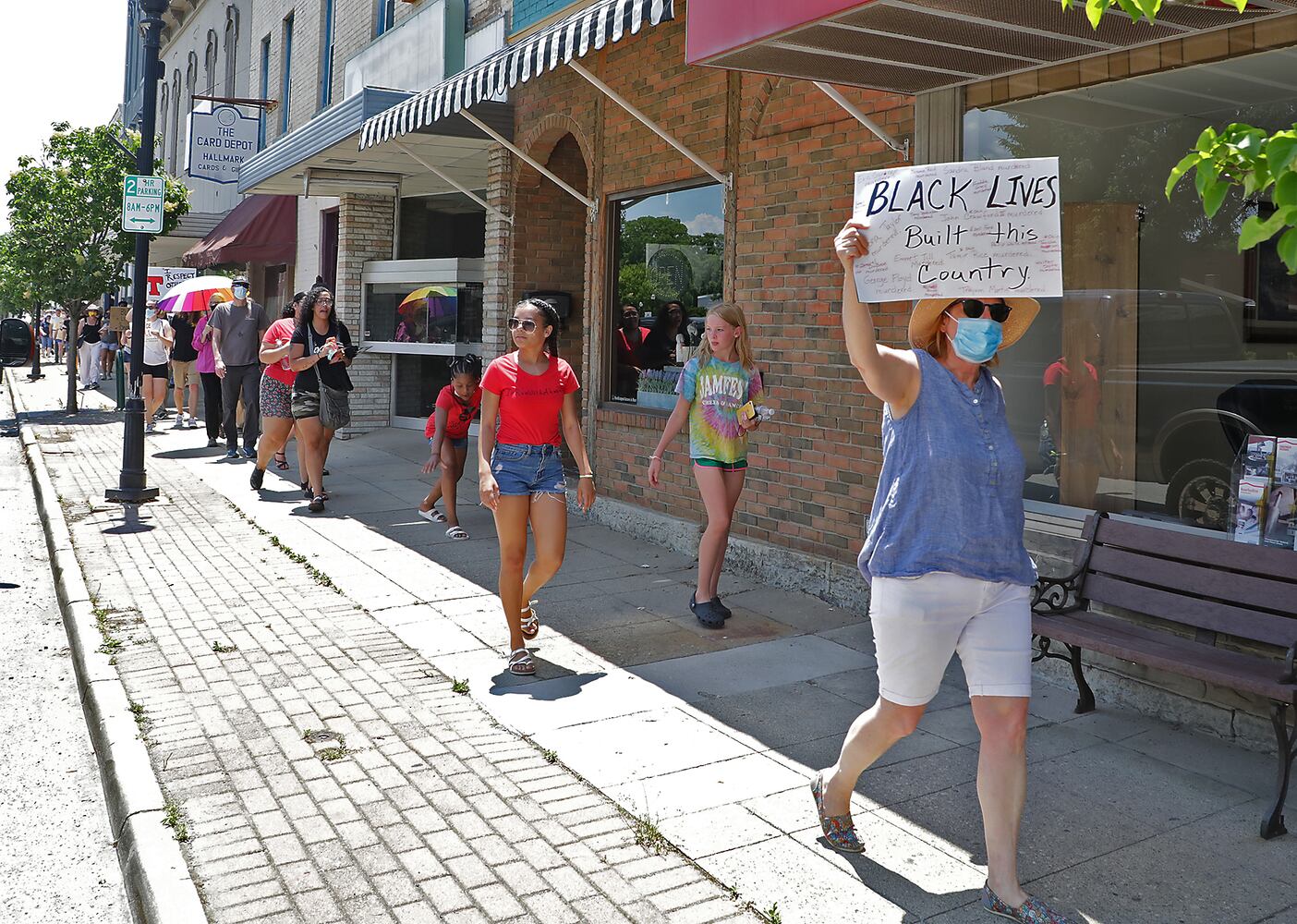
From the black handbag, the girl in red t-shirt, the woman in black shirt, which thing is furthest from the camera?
the black handbag

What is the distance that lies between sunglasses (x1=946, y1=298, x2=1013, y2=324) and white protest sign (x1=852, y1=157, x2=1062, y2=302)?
0.16 feet

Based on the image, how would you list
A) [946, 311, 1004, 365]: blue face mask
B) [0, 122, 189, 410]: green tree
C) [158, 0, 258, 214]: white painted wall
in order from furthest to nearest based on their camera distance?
1. [158, 0, 258, 214]: white painted wall
2. [0, 122, 189, 410]: green tree
3. [946, 311, 1004, 365]: blue face mask

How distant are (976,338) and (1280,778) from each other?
82.1 inches

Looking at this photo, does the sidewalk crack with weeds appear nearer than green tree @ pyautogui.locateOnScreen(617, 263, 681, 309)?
Yes

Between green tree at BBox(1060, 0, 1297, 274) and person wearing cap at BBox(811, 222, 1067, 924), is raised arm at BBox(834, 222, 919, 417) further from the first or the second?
green tree at BBox(1060, 0, 1297, 274)

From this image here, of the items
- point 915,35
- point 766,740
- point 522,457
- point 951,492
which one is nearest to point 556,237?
point 522,457

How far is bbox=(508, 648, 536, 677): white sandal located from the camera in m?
6.12

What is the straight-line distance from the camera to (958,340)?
3658 mm

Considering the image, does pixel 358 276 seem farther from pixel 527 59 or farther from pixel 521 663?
pixel 521 663

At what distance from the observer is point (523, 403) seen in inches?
244

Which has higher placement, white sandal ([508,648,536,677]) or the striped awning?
the striped awning

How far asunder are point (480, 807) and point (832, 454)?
404cm

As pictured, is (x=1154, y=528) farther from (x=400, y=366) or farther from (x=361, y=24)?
(x=361, y=24)

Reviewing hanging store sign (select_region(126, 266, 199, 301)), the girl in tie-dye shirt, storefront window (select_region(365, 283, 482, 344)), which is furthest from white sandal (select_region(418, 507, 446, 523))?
hanging store sign (select_region(126, 266, 199, 301))
